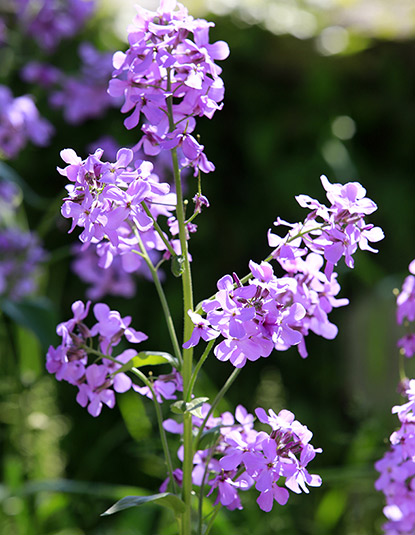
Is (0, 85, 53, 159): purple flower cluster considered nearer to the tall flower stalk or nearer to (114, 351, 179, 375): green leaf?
the tall flower stalk

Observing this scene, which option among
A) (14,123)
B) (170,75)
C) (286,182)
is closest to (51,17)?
(14,123)

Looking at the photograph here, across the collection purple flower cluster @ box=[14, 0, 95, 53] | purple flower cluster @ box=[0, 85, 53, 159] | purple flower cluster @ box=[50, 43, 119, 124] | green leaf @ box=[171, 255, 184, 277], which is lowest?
green leaf @ box=[171, 255, 184, 277]

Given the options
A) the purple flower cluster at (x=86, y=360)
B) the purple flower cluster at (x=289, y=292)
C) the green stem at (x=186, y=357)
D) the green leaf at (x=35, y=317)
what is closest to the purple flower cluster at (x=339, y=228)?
the purple flower cluster at (x=289, y=292)

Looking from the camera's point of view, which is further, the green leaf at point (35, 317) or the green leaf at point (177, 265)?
the green leaf at point (35, 317)

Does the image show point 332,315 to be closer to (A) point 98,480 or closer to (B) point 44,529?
(A) point 98,480

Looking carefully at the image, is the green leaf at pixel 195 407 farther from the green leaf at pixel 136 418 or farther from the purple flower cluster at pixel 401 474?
the green leaf at pixel 136 418

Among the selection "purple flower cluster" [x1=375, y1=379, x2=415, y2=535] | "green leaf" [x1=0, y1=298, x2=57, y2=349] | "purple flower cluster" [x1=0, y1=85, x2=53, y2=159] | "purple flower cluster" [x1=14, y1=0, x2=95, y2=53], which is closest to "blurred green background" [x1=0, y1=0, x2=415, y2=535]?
"purple flower cluster" [x1=14, y1=0, x2=95, y2=53]
